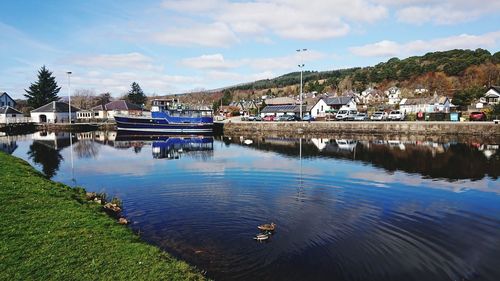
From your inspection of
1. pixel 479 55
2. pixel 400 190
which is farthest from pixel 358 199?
pixel 479 55

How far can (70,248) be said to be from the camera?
781 centimetres

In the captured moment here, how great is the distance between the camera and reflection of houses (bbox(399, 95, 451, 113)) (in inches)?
3385

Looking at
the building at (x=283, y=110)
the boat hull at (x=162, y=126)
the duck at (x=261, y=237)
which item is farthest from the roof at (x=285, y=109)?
the duck at (x=261, y=237)

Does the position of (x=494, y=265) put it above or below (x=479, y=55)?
below

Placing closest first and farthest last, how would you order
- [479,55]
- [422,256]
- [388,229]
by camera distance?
[422,256], [388,229], [479,55]

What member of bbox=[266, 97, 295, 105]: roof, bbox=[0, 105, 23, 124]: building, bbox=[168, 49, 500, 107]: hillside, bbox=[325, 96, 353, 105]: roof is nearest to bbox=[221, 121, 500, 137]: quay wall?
bbox=[325, 96, 353, 105]: roof

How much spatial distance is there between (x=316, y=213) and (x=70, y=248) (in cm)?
825

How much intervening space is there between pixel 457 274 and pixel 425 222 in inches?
160

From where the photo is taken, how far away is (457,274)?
8.41m

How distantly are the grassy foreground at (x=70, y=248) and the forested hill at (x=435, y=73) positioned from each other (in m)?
104

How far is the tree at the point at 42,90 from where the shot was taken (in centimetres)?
8669

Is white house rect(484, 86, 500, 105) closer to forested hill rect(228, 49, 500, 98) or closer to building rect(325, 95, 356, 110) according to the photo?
forested hill rect(228, 49, 500, 98)

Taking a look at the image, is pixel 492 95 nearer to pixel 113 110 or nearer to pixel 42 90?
pixel 113 110

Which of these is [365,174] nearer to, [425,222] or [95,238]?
[425,222]
